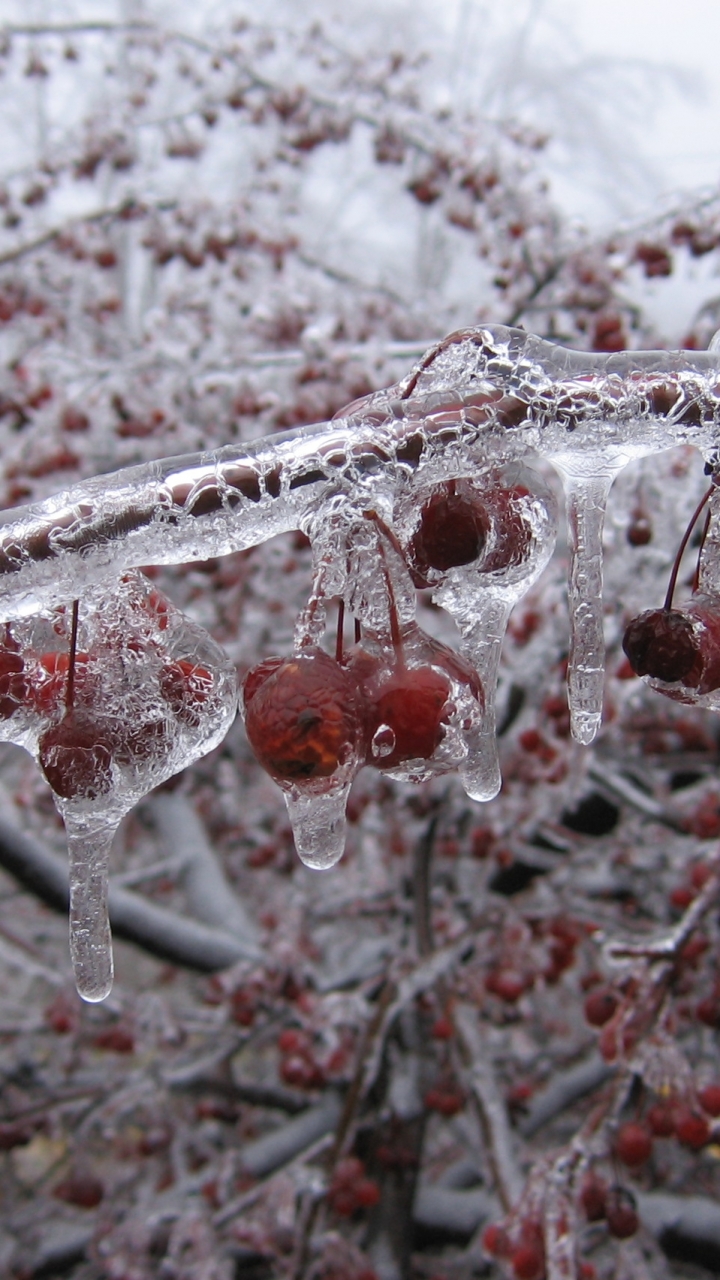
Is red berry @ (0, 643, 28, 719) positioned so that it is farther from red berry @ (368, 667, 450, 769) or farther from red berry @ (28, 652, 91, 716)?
red berry @ (368, 667, 450, 769)

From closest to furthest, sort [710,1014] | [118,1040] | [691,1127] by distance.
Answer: [691,1127], [710,1014], [118,1040]

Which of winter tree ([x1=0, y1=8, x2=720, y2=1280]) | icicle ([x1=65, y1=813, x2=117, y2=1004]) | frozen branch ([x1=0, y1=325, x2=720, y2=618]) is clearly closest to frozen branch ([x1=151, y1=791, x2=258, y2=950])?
winter tree ([x1=0, y1=8, x2=720, y2=1280])

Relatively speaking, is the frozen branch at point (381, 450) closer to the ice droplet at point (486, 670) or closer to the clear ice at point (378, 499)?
the clear ice at point (378, 499)

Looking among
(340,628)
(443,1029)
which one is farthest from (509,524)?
(443,1029)

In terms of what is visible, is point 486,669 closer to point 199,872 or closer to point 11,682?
point 11,682

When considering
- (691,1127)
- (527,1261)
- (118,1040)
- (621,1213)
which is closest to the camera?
(527,1261)

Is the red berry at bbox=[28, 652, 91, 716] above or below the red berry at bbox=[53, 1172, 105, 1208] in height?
above

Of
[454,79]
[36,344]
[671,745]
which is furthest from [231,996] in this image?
[454,79]
